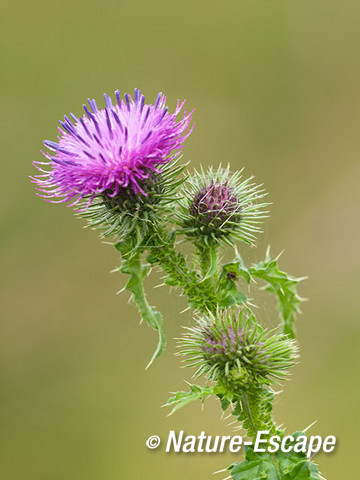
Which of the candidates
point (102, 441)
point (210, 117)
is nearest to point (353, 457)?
point (102, 441)

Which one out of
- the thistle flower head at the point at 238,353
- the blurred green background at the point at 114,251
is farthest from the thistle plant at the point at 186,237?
the blurred green background at the point at 114,251

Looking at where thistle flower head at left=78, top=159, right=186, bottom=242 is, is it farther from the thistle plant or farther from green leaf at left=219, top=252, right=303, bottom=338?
green leaf at left=219, top=252, right=303, bottom=338

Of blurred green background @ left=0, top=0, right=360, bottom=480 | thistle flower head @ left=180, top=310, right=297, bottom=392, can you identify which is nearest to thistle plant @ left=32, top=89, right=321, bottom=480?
thistle flower head @ left=180, top=310, right=297, bottom=392

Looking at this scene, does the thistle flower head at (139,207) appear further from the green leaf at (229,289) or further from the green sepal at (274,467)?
the green sepal at (274,467)

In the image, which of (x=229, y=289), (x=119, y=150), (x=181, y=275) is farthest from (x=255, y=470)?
(x=119, y=150)

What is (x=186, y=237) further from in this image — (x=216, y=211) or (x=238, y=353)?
(x=238, y=353)

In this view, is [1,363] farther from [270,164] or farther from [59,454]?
[270,164]
